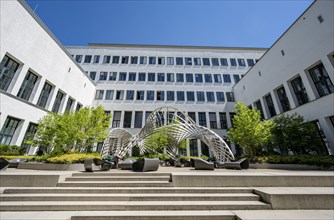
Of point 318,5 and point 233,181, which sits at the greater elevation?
point 318,5

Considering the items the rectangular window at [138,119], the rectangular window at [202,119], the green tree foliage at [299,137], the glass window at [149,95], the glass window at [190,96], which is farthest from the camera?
the glass window at [190,96]

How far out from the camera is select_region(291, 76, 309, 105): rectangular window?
17.8 metres

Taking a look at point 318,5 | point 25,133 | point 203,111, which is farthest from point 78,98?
point 318,5

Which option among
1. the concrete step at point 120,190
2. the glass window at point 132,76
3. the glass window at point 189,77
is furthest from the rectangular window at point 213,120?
the concrete step at point 120,190

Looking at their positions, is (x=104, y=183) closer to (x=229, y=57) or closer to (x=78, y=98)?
(x=78, y=98)

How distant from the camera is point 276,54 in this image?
70.0 ft

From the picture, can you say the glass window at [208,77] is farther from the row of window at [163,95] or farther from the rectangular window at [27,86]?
the rectangular window at [27,86]

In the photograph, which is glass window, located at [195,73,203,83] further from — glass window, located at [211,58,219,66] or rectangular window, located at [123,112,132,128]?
rectangular window, located at [123,112,132,128]

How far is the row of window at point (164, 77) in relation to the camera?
3189 centimetres

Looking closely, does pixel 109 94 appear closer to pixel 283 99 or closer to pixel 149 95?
pixel 149 95

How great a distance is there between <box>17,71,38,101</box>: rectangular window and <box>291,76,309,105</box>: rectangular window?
33.6 meters

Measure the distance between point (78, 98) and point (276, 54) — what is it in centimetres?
3277

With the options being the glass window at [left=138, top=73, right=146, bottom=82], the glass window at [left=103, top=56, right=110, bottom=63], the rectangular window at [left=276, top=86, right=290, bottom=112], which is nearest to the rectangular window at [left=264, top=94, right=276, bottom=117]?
the rectangular window at [left=276, top=86, right=290, bottom=112]

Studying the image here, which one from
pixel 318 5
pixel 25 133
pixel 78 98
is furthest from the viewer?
pixel 78 98
